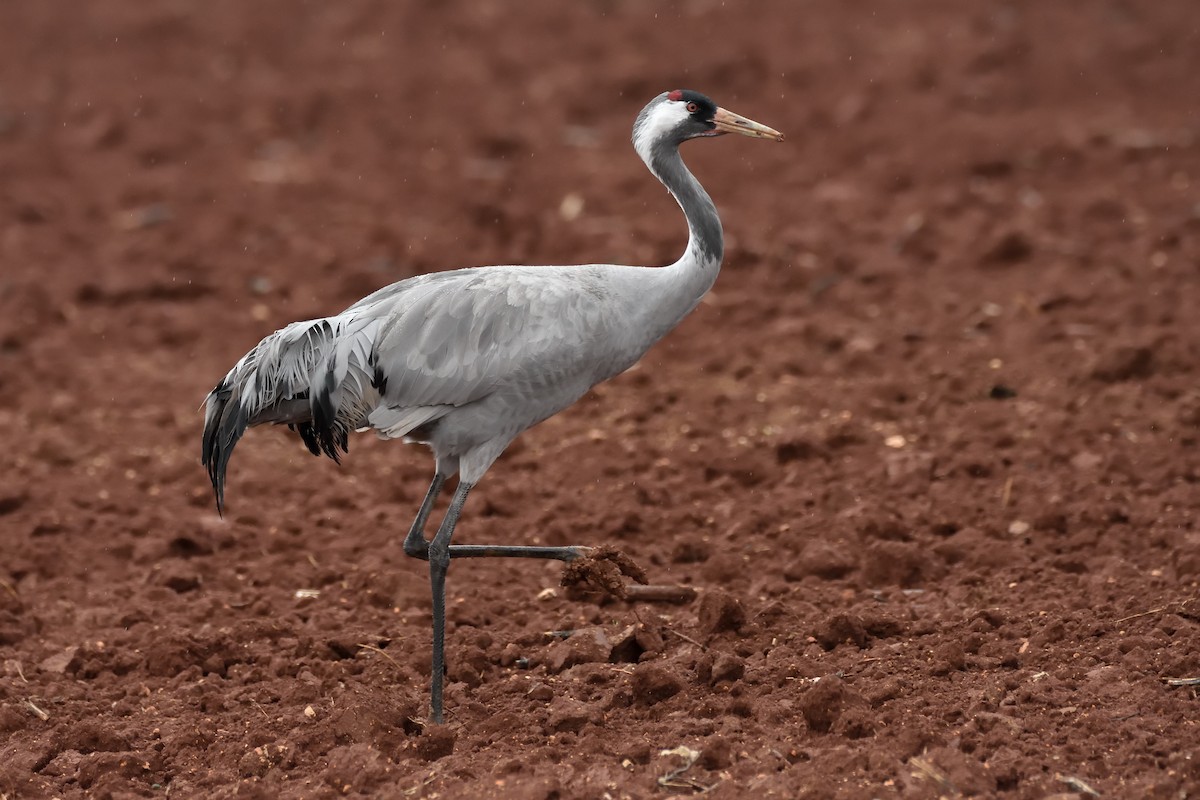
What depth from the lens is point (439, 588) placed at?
226 inches

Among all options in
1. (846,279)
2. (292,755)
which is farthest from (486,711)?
(846,279)

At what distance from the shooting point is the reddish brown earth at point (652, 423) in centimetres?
533

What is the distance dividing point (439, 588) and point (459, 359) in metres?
0.85

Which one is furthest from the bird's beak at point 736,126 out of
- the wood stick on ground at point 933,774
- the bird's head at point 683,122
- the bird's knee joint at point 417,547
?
the wood stick on ground at point 933,774

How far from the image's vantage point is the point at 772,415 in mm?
8375

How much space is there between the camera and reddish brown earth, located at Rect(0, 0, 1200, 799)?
5.33 m

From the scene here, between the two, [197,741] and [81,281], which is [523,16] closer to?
[81,281]

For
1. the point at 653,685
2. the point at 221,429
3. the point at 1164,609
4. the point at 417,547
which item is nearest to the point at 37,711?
the point at 221,429

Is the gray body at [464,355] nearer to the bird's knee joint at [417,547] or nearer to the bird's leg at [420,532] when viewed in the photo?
the bird's leg at [420,532]

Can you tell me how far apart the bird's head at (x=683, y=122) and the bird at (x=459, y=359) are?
174 mm

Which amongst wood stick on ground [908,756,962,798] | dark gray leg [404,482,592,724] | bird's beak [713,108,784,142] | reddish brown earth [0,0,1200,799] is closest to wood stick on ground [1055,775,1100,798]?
reddish brown earth [0,0,1200,799]

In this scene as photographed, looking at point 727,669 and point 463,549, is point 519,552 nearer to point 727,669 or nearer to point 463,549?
point 463,549

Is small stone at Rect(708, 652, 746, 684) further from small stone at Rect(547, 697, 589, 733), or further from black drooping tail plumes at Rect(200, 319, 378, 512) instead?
black drooping tail plumes at Rect(200, 319, 378, 512)

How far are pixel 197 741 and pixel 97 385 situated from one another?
13.9 feet
